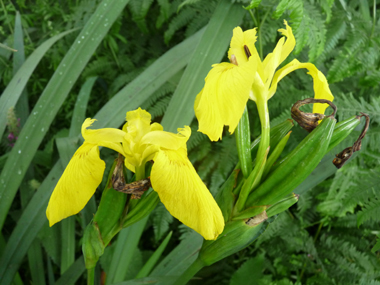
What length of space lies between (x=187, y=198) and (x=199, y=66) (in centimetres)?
47

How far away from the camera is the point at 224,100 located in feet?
1.27

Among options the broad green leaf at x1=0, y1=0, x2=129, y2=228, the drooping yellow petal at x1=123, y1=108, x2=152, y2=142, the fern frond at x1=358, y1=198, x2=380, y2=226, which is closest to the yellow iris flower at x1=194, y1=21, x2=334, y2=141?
the drooping yellow petal at x1=123, y1=108, x2=152, y2=142

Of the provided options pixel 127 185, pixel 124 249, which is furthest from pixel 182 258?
pixel 127 185

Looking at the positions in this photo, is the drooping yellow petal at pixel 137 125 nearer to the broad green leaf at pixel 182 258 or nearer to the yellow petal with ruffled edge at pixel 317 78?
the yellow petal with ruffled edge at pixel 317 78

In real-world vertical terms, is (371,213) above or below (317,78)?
below

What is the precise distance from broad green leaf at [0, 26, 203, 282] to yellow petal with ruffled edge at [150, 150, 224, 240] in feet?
1.53

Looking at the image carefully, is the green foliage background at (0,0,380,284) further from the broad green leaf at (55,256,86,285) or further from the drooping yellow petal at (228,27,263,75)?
the drooping yellow petal at (228,27,263,75)

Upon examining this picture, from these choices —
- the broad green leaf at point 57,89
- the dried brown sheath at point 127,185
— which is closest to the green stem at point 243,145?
the dried brown sheath at point 127,185

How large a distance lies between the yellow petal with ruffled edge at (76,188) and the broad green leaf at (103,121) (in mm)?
406

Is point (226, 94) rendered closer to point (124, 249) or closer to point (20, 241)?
point (124, 249)

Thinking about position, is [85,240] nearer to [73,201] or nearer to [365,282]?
[73,201]

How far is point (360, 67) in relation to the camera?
91 centimetres

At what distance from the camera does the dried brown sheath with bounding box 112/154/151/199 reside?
45 cm

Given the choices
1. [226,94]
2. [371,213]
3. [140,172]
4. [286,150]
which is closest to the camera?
[226,94]
